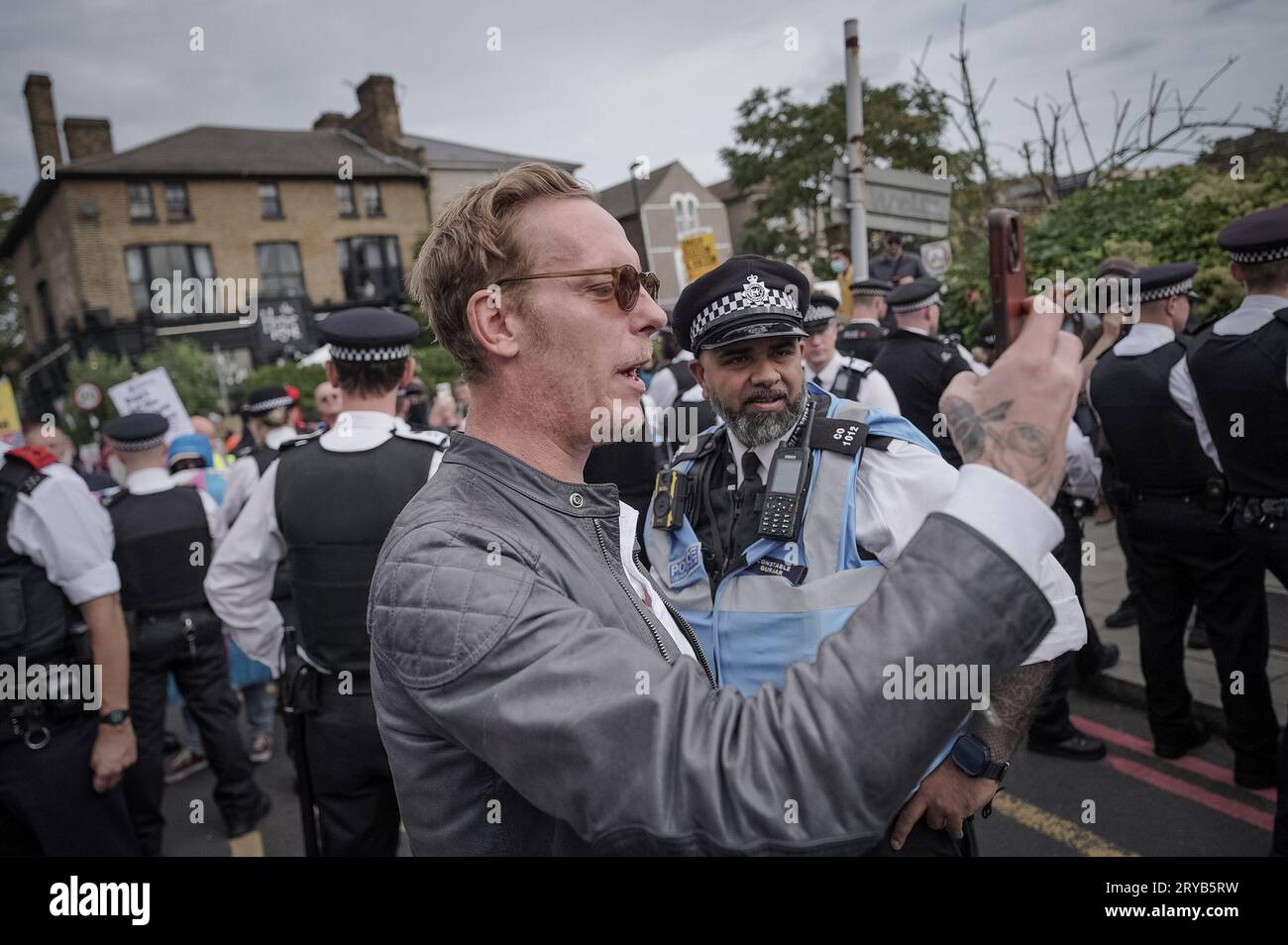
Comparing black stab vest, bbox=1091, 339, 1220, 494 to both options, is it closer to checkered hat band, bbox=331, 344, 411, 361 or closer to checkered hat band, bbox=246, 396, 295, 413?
checkered hat band, bbox=331, 344, 411, 361

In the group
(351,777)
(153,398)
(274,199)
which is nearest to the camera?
(351,777)

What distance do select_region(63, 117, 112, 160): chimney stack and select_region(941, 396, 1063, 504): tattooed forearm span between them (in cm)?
3992

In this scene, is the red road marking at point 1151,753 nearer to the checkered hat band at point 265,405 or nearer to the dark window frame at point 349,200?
the checkered hat band at point 265,405

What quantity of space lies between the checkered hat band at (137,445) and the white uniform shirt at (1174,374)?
A: 17.0 feet

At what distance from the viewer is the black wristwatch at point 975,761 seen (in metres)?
1.76

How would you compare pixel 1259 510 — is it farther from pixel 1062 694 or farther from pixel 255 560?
pixel 255 560

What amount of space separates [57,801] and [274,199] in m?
36.3

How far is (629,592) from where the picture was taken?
1341 millimetres

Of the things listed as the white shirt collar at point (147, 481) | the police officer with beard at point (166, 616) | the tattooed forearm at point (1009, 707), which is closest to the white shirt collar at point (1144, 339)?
the tattooed forearm at point (1009, 707)

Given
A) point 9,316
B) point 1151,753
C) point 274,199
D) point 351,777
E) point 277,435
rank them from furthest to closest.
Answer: point 9,316 < point 274,199 < point 277,435 < point 1151,753 < point 351,777

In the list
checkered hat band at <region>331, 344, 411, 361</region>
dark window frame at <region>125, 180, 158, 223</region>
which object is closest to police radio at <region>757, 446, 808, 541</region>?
checkered hat band at <region>331, 344, 411, 361</region>

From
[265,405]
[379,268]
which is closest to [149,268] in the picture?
[379,268]

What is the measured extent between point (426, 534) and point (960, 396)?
0.71 metres
